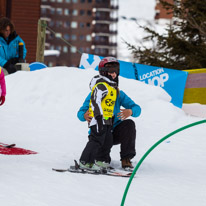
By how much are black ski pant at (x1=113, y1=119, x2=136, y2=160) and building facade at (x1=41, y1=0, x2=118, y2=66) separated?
85166 millimetres

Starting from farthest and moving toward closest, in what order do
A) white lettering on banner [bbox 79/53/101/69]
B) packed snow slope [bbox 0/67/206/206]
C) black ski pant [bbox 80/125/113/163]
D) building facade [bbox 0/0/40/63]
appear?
1. building facade [bbox 0/0/40/63]
2. white lettering on banner [bbox 79/53/101/69]
3. black ski pant [bbox 80/125/113/163]
4. packed snow slope [bbox 0/67/206/206]

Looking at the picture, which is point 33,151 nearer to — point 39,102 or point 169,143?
point 169,143

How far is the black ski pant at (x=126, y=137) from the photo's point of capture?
5824 mm

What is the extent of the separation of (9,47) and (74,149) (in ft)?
16.6

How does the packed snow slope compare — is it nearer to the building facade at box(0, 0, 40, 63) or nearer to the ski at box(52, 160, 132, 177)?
the ski at box(52, 160, 132, 177)

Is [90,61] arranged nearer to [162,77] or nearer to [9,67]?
[9,67]

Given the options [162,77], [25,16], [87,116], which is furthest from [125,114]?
[25,16]

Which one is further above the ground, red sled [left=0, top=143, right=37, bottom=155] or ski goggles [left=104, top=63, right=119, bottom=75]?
ski goggles [left=104, top=63, right=119, bottom=75]

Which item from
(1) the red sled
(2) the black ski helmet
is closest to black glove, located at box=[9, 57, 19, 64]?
(1) the red sled

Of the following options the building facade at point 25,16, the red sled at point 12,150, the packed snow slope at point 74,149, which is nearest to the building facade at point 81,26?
the building facade at point 25,16

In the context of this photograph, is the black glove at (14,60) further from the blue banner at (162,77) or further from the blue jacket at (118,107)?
the blue jacket at (118,107)

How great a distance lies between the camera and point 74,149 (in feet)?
24.1

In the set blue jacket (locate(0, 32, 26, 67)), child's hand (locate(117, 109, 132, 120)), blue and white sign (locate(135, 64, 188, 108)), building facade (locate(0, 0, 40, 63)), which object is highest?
building facade (locate(0, 0, 40, 63))

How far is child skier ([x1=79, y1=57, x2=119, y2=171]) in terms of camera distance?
5562mm
